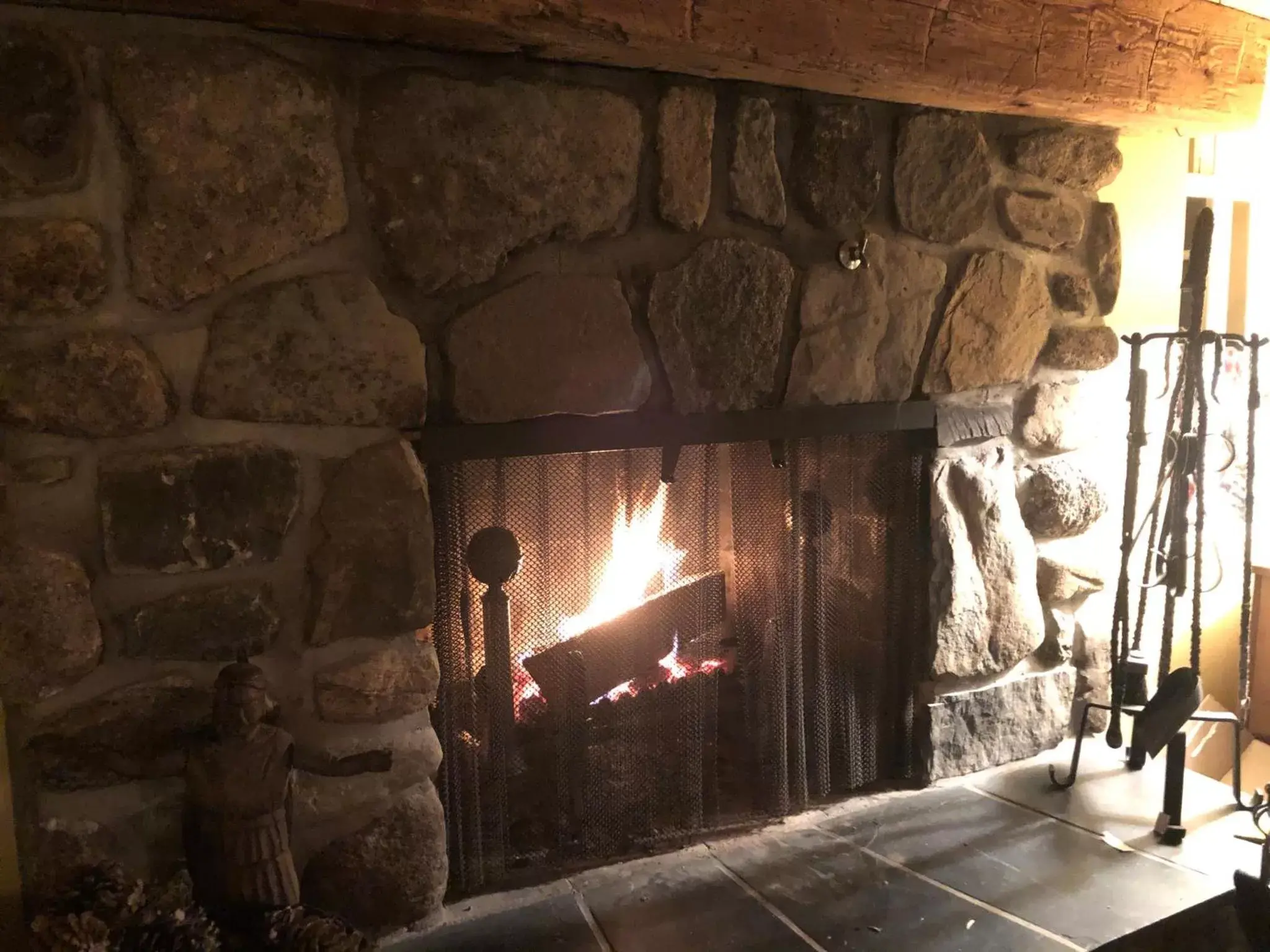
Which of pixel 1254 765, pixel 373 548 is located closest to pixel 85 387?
pixel 373 548

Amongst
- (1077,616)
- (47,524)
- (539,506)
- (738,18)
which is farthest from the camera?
(1077,616)

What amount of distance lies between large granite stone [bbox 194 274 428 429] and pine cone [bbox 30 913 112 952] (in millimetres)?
599

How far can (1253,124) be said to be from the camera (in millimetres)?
1779

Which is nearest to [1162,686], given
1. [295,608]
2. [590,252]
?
[590,252]

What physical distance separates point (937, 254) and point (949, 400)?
0.27m

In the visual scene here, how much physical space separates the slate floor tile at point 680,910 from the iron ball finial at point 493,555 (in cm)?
52

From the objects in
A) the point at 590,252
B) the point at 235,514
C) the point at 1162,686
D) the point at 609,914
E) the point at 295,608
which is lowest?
the point at 609,914

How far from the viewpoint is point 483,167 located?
50.4 inches

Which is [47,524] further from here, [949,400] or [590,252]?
[949,400]

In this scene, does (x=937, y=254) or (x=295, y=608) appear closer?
(x=295, y=608)

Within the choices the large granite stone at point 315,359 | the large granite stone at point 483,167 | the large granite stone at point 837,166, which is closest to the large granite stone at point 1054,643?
the large granite stone at point 837,166

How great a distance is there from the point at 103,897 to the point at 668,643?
0.93 meters

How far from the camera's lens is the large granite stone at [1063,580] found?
1.94m

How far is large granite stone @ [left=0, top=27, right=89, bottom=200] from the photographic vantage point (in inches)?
41.0
